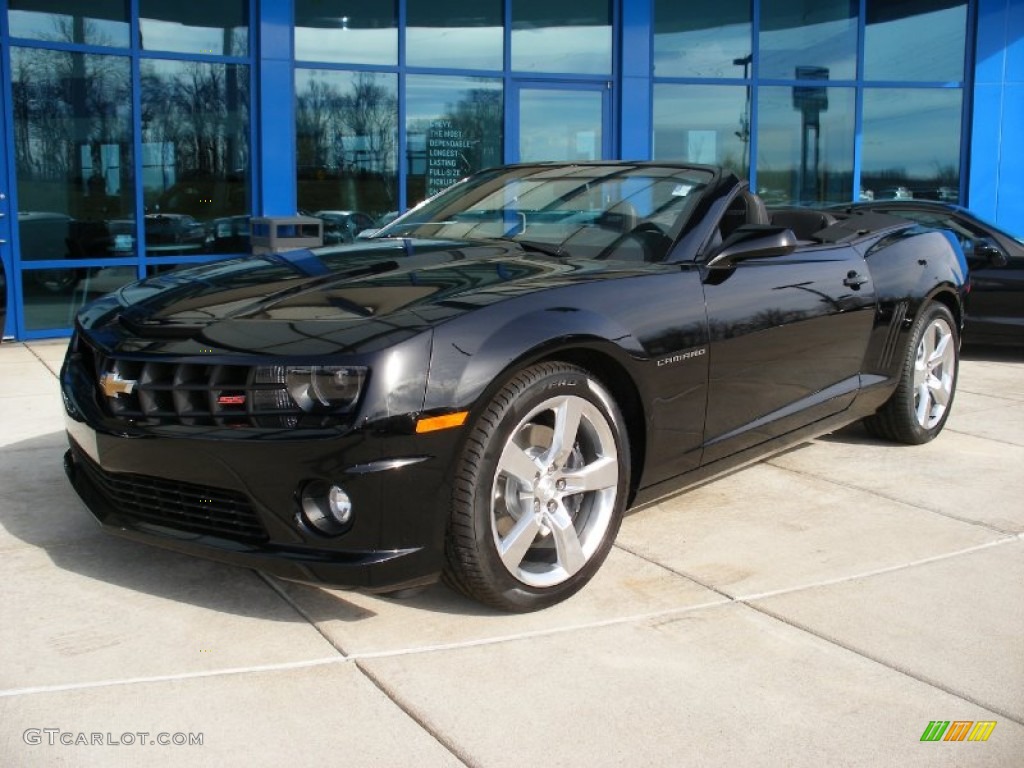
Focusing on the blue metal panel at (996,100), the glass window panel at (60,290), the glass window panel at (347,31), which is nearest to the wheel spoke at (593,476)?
the glass window panel at (60,290)

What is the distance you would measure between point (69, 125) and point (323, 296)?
7.26 meters

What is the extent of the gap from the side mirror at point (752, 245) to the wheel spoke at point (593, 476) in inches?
37.9

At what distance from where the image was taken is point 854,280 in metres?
5.13

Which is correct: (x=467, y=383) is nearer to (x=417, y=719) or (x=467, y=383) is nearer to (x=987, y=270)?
(x=417, y=719)

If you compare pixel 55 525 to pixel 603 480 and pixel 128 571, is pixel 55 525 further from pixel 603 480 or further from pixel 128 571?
pixel 603 480

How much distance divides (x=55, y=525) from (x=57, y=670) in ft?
4.38

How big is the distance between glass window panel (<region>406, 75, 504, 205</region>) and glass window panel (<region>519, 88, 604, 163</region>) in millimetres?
320

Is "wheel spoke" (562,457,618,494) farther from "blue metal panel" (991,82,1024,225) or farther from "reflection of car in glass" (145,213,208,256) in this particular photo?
"blue metal panel" (991,82,1024,225)

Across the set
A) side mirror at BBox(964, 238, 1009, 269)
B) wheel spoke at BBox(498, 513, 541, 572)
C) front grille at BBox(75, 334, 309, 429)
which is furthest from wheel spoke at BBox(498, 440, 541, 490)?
side mirror at BBox(964, 238, 1009, 269)

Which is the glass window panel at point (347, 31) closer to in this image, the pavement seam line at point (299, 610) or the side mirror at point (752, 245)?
the side mirror at point (752, 245)

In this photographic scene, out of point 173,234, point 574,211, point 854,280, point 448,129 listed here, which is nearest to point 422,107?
point 448,129

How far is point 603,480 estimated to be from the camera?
368cm

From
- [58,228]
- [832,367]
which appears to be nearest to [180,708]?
[832,367]

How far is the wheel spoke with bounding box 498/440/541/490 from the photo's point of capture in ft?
11.0
